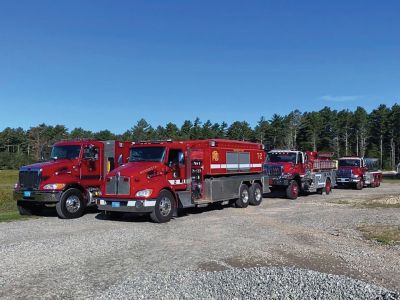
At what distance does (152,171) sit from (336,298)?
1043 cm

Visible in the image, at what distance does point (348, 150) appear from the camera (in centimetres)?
12750

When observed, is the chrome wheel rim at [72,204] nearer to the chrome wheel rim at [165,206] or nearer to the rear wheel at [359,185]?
the chrome wheel rim at [165,206]

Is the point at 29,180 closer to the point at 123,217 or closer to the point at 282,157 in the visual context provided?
the point at 123,217

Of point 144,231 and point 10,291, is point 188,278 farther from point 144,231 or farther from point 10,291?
point 144,231

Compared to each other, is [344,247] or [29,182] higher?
[29,182]

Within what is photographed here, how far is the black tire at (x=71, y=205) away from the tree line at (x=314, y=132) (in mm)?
98012

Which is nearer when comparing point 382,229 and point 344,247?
point 344,247

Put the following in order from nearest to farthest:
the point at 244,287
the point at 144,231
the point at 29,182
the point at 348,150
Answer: the point at 244,287 → the point at 144,231 → the point at 29,182 → the point at 348,150

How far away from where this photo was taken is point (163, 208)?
658 inches

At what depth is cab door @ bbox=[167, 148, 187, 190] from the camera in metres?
17.6

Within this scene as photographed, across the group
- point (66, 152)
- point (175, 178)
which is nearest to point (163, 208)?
point (175, 178)

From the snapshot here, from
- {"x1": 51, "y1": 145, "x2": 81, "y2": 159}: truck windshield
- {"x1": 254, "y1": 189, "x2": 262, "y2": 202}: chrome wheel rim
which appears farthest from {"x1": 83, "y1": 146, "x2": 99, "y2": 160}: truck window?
{"x1": 254, "y1": 189, "x2": 262, "y2": 202}: chrome wheel rim

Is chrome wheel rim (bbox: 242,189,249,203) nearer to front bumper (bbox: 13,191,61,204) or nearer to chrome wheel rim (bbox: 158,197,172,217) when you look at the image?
chrome wheel rim (bbox: 158,197,172,217)

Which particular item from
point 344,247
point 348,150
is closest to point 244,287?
point 344,247
